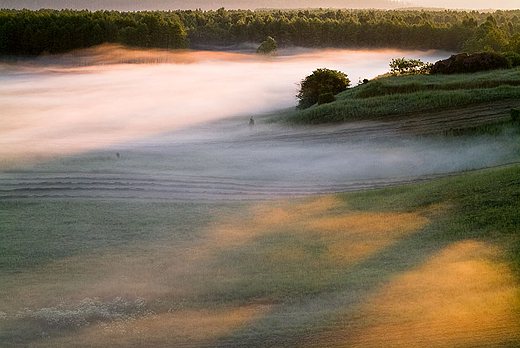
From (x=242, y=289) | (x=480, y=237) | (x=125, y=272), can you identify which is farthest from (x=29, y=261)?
(x=480, y=237)

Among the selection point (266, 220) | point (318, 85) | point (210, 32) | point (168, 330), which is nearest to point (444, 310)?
point (168, 330)

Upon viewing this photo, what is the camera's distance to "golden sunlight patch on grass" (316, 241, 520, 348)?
1387cm

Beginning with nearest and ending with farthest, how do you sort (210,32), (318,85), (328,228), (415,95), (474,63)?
(328,228), (415,95), (474,63), (318,85), (210,32)

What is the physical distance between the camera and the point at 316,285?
1830 centimetres

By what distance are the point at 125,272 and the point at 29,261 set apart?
13.4 ft

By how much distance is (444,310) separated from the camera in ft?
49.8

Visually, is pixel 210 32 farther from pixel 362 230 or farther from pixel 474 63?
pixel 362 230

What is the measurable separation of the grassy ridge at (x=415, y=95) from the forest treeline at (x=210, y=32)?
197 feet

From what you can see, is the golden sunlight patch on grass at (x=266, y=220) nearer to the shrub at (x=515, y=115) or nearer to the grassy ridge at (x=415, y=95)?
the shrub at (x=515, y=115)

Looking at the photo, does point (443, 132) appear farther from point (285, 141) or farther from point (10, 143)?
point (10, 143)

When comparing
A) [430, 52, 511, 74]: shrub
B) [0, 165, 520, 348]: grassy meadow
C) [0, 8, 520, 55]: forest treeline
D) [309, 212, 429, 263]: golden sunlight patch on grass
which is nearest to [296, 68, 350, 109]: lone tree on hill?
[430, 52, 511, 74]: shrub

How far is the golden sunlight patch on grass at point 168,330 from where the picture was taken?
15.1 meters

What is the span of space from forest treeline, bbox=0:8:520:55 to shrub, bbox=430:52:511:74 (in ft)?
177

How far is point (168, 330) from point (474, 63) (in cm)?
4779
